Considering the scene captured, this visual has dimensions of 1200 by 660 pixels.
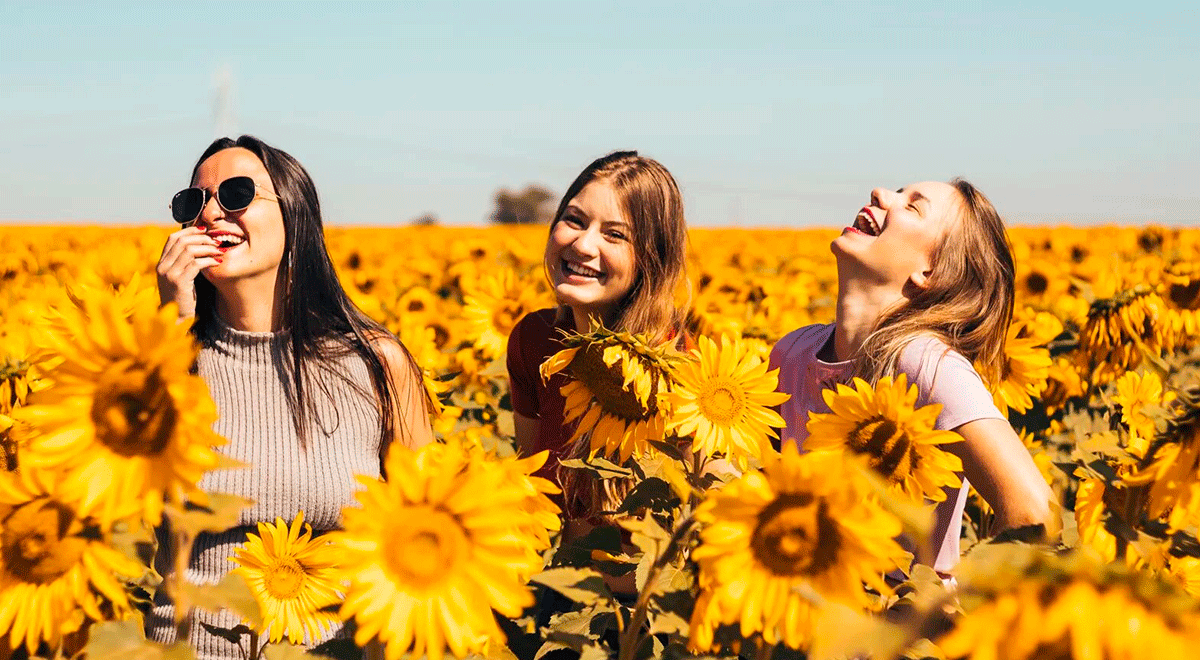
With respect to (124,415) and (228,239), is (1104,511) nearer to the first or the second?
(124,415)

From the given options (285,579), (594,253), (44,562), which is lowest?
(285,579)

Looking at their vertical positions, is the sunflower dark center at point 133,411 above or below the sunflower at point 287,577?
above

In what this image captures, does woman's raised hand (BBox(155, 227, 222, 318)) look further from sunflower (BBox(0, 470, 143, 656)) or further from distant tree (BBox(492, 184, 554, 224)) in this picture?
distant tree (BBox(492, 184, 554, 224))

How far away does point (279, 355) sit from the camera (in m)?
2.75

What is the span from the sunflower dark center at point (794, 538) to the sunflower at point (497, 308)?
351 centimetres

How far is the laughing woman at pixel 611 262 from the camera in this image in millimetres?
2947

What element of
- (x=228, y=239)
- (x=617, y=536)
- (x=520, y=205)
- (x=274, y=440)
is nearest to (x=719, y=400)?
(x=617, y=536)

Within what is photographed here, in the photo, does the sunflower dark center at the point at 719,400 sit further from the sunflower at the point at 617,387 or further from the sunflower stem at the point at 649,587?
the sunflower stem at the point at 649,587

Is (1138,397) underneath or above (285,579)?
above

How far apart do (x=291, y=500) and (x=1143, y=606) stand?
2009 mm

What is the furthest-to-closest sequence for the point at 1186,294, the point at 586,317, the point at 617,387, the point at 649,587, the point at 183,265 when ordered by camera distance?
the point at 1186,294
the point at 586,317
the point at 183,265
the point at 617,387
the point at 649,587

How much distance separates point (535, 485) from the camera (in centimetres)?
170

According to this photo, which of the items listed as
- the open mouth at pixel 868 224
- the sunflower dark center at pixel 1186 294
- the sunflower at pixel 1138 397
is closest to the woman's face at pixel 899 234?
the open mouth at pixel 868 224

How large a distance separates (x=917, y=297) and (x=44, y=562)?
1.99 metres
